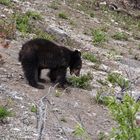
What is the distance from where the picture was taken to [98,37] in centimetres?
1658

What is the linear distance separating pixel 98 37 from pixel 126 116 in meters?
11.9

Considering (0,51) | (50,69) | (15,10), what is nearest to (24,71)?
(50,69)

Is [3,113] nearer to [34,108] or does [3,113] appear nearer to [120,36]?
[34,108]

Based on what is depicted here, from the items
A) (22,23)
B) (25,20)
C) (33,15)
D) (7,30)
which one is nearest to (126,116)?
(7,30)

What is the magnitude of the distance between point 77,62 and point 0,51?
1.89 metres

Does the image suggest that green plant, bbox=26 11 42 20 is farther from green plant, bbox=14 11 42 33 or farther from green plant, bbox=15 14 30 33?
green plant, bbox=15 14 30 33

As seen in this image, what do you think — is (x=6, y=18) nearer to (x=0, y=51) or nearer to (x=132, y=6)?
(x=0, y=51)

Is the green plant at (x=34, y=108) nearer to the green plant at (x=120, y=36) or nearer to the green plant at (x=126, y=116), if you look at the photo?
the green plant at (x=126, y=116)

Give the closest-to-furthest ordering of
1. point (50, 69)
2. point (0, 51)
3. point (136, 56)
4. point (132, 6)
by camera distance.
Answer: point (50, 69), point (0, 51), point (136, 56), point (132, 6)

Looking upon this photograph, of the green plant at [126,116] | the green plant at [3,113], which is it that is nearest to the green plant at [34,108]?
the green plant at [3,113]

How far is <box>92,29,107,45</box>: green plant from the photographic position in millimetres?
16406

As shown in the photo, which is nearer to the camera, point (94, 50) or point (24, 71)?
point (24, 71)

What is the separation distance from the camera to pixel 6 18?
1511 centimetres

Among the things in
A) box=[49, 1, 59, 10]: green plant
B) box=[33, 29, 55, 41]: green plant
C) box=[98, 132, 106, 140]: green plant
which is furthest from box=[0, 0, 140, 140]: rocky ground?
box=[33, 29, 55, 41]: green plant
